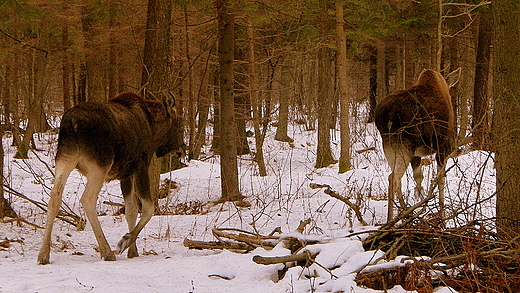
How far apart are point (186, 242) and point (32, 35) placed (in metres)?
18.7

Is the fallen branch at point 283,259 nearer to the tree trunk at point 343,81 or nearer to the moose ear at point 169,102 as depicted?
the moose ear at point 169,102

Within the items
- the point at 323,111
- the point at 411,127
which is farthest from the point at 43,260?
the point at 323,111

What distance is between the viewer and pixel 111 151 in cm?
638

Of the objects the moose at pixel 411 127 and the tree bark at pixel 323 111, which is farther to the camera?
the tree bark at pixel 323 111

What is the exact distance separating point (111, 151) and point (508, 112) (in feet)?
14.8

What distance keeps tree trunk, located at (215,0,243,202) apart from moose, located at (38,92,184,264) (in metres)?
3.79

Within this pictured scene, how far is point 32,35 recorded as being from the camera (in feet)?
73.7

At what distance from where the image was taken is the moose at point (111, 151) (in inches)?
239

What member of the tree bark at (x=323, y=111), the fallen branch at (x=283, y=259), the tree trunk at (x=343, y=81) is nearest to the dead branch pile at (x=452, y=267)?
the fallen branch at (x=283, y=259)

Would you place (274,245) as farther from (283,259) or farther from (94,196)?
(94,196)

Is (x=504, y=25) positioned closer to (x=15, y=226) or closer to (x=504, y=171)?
(x=504, y=171)

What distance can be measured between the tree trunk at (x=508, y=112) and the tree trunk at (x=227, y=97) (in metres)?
6.32

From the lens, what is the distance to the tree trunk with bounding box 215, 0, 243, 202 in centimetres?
1142

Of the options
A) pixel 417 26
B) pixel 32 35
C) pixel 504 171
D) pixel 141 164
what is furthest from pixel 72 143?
pixel 32 35
